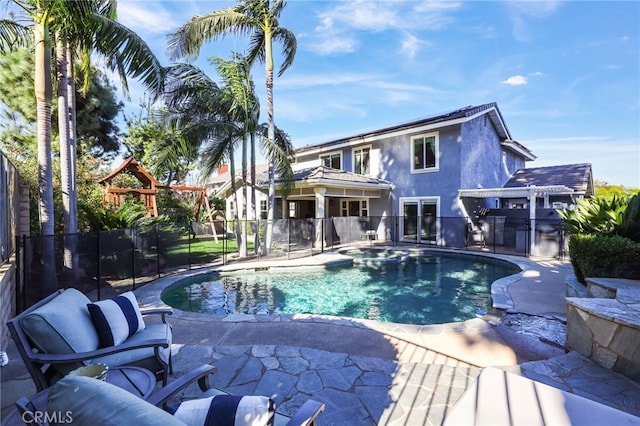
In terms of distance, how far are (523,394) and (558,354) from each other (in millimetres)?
2833

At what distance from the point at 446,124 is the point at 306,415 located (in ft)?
48.5

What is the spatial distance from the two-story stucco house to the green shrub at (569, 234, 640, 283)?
26.8ft

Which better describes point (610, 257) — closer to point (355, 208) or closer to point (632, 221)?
point (632, 221)

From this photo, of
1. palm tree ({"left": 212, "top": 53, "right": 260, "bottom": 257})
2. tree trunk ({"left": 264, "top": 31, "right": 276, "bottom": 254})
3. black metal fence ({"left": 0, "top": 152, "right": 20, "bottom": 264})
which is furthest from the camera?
tree trunk ({"left": 264, "top": 31, "right": 276, "bottom": 254})

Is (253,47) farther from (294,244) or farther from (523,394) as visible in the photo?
(523,394)

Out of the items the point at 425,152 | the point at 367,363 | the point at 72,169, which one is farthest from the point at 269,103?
the point at 367,363

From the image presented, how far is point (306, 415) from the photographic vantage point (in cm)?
177

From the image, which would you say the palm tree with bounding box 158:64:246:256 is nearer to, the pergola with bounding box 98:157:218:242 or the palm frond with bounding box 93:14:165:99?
the pergola with bounding box 98:157:218:242

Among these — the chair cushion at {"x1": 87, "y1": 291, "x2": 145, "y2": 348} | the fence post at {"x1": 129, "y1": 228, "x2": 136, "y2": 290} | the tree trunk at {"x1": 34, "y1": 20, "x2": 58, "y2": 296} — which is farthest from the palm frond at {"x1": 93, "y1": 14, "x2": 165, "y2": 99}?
the chair cushion at {"x1": 87, "y1": 291, "x2": 145, "y2": 348}

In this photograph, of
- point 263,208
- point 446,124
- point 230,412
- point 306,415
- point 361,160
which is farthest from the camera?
point 263,208

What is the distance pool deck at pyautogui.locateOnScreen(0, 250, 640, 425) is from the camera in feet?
9.63

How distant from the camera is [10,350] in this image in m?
4.14

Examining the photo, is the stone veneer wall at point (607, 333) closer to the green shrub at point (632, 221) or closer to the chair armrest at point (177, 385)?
the green shrub at point (632, 221)

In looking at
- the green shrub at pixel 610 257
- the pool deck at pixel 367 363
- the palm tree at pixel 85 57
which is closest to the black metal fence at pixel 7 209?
the palm tree at pixel 85 57
